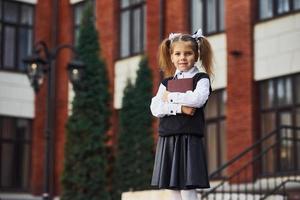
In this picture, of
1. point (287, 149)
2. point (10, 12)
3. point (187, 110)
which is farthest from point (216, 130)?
point (187, 110)

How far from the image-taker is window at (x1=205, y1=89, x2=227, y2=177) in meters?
21.6

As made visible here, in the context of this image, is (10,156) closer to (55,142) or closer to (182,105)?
(55,142)

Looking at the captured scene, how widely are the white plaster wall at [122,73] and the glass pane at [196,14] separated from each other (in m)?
2.51

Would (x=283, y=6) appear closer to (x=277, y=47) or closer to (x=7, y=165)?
(x=277, y=47)

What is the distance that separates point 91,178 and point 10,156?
538cm

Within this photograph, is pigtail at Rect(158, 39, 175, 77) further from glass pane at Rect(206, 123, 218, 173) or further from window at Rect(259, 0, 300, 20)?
glass pane at Rect(206, 123, 218, 173)

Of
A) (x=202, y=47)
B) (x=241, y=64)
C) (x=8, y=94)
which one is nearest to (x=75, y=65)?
(x=241, y=64)

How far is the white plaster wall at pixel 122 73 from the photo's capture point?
2505 cm

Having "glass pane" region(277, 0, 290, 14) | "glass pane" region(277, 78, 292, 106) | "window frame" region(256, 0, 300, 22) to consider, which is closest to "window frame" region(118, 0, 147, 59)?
"window frame" region(256, 0, 300, 22)

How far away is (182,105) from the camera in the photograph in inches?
262

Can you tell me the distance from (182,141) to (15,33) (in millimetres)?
22421

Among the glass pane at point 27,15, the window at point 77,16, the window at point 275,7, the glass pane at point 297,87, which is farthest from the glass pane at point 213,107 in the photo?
the glass pane at point 27,15

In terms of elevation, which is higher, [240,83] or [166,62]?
[240,83]

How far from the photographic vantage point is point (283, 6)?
66.6 feet
